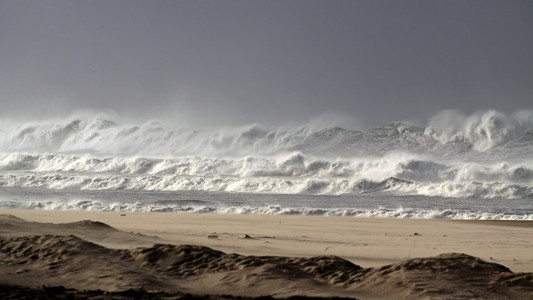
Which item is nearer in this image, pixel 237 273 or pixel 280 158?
pixel 237 273

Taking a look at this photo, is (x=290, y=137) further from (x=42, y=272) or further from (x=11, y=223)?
(x=42, y=272)

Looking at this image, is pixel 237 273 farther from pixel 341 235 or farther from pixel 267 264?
pixel 341 235

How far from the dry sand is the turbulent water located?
617 centimetres

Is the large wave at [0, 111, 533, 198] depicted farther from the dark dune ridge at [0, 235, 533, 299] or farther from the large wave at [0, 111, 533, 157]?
the dark dune ridge at [0, 235, 533, 299]

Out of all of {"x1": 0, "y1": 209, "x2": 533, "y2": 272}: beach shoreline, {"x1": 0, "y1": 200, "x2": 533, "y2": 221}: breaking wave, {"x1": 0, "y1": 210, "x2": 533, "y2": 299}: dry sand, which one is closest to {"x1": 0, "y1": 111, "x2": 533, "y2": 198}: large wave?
{"x1": 0, "y1": 200, "x2": 533, "y2": 221}: breaking wave

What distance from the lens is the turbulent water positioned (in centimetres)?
1631

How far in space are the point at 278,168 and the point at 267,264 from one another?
21.4 m

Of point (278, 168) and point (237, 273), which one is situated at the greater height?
point (278, 168)

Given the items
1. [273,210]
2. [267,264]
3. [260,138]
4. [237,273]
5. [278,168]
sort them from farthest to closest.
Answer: [260,138]
[278,168]
[273,210]
[267,264]
[237,273]

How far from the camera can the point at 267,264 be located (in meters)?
5.28

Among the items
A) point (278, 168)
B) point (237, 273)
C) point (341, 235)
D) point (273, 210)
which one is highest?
point (278, 168)

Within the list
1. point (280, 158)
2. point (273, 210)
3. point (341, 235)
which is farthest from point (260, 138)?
point (341, 235)

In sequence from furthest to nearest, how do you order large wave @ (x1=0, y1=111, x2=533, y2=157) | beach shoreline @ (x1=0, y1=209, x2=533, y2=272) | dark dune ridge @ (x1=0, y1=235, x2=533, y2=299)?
large wave @ (x1=0, y1=111, x2=533, y2=157)
beach shoreline @ (x1=0, y1=209, x2=533, y2=272)
dark dune ridge @ (x1=0, y1=235, x2=533, y2=299)

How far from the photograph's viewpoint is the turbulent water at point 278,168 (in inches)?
642
